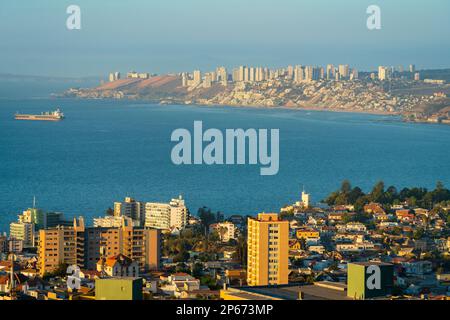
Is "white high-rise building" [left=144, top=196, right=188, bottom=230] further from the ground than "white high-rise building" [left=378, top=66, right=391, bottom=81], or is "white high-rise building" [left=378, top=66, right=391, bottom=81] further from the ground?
"white high-rise building" [left=378, top=66, right=391, bottom=81]

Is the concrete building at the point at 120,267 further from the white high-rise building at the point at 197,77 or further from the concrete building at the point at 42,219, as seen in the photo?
the white high-rise building at the point at 197,77

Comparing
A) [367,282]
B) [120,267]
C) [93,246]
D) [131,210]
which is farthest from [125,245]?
[367,282]

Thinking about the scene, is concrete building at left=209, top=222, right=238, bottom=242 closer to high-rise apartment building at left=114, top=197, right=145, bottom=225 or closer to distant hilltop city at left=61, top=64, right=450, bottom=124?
high-rise apartment building at left=114, top=197, right=145, bottom=225

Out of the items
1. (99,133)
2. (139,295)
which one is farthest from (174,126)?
(139,295)

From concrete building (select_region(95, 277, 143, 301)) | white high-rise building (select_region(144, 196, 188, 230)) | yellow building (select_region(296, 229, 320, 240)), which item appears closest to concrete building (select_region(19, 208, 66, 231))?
white high-rise building (select_region(144, 196, 188, 230))

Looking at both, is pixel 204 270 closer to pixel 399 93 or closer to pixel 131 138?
pixel 131 138

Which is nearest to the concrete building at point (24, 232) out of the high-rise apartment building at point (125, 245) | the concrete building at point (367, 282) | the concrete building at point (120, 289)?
the high-rise apartment building at point (125, 245)
